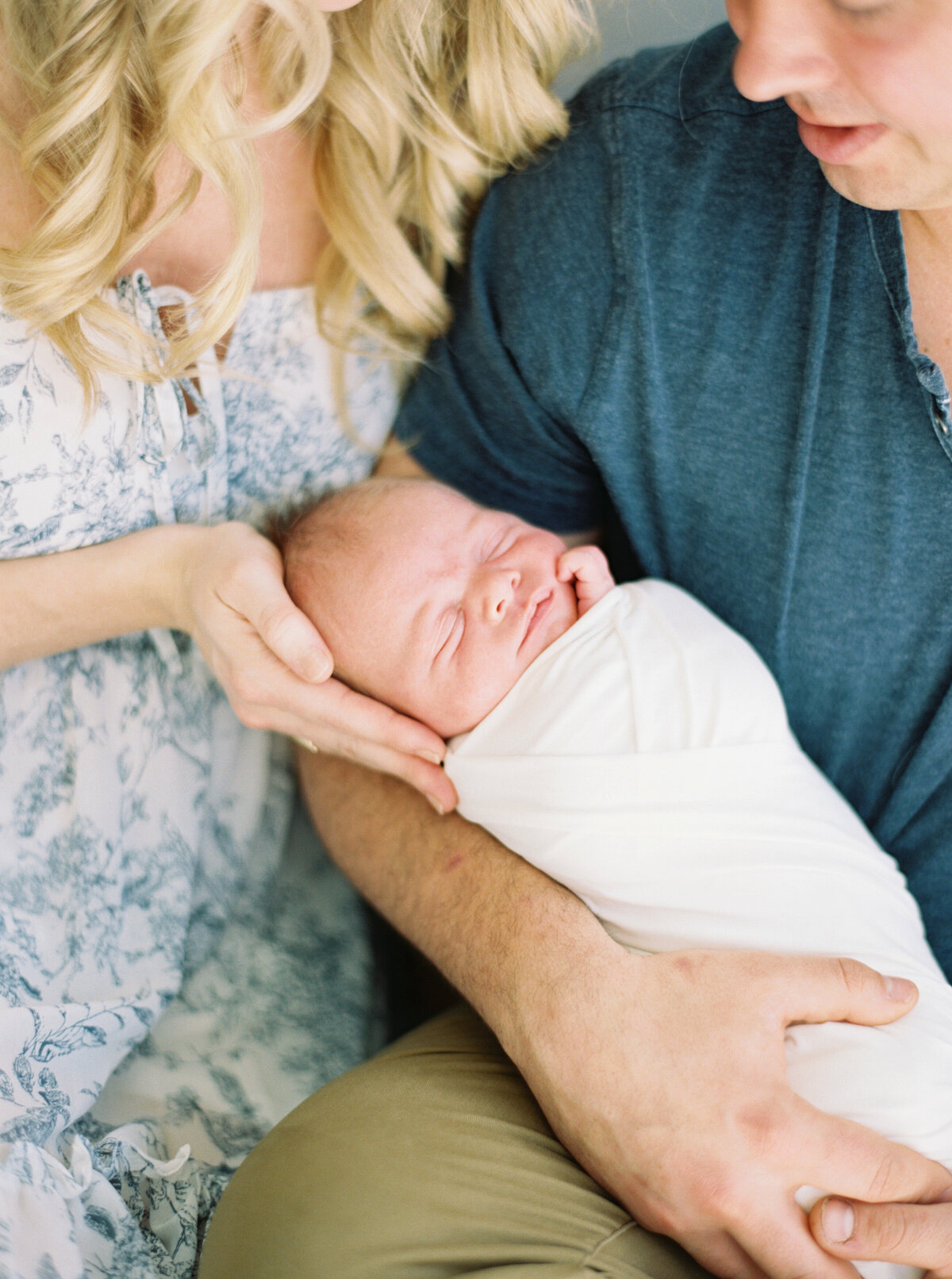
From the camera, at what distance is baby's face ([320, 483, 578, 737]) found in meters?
1.14

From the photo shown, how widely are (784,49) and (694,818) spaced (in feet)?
2.20

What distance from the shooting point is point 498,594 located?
1.14 meters

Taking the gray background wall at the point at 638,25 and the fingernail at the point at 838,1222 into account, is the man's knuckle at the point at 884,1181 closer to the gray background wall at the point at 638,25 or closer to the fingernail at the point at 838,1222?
the fingernail at the point at 838,1222


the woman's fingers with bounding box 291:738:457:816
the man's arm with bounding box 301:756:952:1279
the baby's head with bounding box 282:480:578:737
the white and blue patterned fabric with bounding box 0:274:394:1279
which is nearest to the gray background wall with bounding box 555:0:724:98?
the white and blue patterned fabric with bounding box 0:274:394:1279

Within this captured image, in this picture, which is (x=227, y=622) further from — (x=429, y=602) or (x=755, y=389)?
(x=755, y=389)

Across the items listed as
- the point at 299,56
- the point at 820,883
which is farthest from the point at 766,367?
the point at 299,56

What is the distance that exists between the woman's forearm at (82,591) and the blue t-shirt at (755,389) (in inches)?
18.3

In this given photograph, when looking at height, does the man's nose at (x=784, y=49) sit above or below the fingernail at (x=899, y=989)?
above

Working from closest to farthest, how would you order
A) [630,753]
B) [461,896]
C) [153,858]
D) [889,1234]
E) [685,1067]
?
[889,1234]
[685,1067]
[630,753]
[461,896]
[153,858]

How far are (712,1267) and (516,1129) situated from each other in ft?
0.68

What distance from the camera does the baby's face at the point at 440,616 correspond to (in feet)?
3.76

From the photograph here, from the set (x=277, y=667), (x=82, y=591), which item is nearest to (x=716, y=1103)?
(x=277, y=667)

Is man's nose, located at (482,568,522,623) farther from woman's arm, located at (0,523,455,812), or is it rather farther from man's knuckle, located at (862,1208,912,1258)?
man's knuckle, located at (862,1208,912,1258)

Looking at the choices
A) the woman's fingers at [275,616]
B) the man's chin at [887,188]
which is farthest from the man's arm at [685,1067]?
the man's chin at [887,188]
